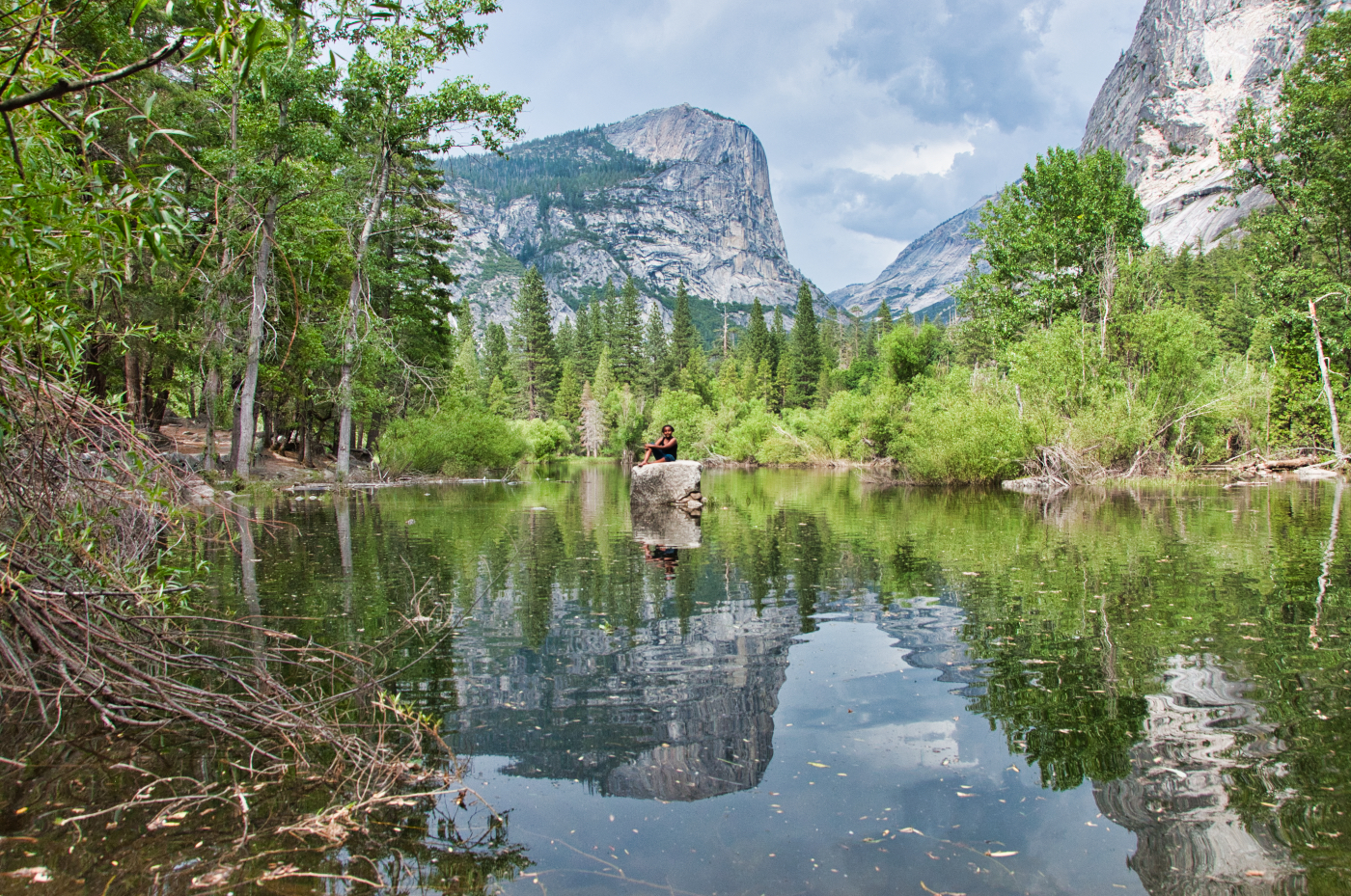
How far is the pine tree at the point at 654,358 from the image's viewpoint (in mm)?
85750

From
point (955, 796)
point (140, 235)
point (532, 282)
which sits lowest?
point (955, 796)

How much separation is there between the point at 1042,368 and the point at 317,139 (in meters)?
25.0

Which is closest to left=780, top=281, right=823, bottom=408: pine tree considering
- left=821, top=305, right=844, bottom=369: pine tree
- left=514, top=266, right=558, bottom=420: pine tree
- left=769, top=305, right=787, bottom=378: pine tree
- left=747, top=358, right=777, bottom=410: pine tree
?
left=769, top=305, right=787, bottom=378: pine tree

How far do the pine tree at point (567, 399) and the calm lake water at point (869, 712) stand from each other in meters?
68.2

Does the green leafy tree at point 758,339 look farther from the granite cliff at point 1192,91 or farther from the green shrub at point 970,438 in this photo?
the green shrub at point 970,438

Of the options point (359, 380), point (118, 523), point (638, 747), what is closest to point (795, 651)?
point (638, 747)

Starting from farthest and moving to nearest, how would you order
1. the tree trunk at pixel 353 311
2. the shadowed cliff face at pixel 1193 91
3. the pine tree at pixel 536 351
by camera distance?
the shadowed cliff face at pixel 1193 91
the pine tree at pixel 536 351
the tree trunk at pixel 353 311

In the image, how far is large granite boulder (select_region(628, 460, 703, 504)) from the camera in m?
20.2

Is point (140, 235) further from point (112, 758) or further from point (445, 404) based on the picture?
point (445, 404)

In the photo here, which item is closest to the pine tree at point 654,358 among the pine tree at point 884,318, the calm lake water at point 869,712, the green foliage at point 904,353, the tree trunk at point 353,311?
the pine tree at point 884,318

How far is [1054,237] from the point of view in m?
33.0

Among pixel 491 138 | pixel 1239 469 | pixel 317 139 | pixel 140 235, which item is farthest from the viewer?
pixel 1239 469

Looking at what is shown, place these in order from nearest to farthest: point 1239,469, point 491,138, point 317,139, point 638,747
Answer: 1. point 638,747
2. point 317,139
3. point 491,138
4. point 1239,469

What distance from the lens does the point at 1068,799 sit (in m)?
3.78
